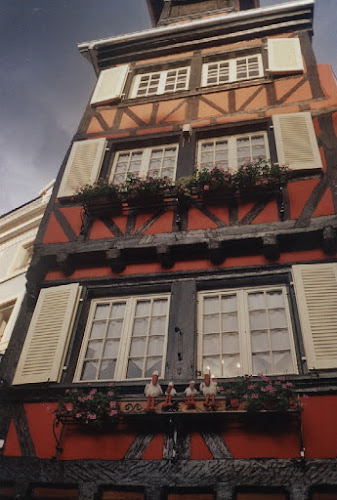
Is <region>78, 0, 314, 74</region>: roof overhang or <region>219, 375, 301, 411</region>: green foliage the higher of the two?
<region>78, 0, 314, 74</region>: roof overhang

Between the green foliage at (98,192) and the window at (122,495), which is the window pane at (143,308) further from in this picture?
the window at (122,495)

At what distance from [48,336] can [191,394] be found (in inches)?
89.0

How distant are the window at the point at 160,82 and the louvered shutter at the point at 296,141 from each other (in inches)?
118

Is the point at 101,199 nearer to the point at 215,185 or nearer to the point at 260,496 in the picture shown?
the point at 215,185

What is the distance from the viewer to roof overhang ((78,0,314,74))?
10.7 m

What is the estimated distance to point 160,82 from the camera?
10.5 m

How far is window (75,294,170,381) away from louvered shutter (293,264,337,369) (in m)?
1.78

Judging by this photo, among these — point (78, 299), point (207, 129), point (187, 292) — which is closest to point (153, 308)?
point (187, 292)

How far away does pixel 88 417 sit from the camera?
5.14 m

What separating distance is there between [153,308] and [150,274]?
540 mm

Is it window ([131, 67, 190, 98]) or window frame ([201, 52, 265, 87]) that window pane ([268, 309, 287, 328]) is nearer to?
window frame ([201, 52, 265, 87])

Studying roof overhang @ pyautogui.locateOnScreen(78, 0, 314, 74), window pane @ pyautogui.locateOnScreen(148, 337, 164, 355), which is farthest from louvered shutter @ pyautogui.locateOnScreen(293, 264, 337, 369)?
roof overhang @ pyautogui.locateOnScreen(78, 0, 314, 74)

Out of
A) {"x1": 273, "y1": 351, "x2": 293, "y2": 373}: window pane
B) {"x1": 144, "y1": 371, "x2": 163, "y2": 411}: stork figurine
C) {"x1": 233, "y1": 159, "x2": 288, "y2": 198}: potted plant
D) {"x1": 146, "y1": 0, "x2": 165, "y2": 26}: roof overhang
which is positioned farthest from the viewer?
{"x1": 146, "y1": 0, "x2": 165, "y2": 26}: roof overhang

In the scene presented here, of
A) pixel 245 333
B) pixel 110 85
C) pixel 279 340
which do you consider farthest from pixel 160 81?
pixel 279 340
